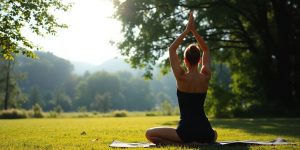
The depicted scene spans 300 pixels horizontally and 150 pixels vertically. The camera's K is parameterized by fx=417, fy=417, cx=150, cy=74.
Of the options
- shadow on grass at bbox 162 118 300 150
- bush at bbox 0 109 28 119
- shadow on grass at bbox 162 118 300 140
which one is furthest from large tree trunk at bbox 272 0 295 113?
bush at bbox 0 109 28 119

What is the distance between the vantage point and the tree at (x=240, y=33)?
94.1 feet

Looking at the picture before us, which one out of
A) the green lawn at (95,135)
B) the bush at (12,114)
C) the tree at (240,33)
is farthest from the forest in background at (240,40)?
the bush at (12,114)

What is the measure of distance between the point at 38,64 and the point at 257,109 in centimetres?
17907

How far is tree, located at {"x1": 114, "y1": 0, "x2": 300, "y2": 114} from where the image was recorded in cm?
2869

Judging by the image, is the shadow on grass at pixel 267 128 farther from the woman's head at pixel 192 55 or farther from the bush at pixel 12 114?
the bush at pixel 12 114

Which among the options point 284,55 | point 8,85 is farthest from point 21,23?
point 8,85

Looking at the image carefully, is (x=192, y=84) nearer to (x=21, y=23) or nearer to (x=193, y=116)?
(x=193, y=116)

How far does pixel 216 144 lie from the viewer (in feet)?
26.3

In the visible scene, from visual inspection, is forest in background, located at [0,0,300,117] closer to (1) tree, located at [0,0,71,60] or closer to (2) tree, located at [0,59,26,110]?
(1) tree, located at [0,0,71,60]

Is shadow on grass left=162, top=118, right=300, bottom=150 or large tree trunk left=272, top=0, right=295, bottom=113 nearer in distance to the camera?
shadow on grass left=162, top=118, right=300, bottom=150

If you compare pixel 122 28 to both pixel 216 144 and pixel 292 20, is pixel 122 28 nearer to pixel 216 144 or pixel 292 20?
pixel 292 20

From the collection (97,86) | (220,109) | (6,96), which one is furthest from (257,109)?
(97,86)

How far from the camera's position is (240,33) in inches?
1266

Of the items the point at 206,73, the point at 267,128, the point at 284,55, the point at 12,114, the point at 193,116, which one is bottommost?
the point at 267,128
